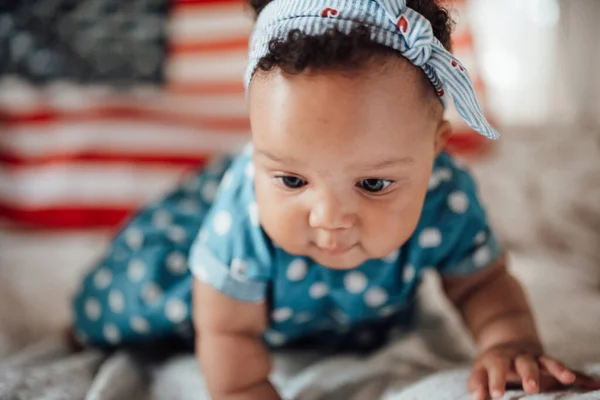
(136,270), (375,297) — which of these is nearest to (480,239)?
(375,297)

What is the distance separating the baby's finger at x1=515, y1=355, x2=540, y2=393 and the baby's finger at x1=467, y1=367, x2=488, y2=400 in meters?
0.04

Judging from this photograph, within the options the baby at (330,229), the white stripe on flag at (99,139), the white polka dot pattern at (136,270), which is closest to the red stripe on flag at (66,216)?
the white stripe on flag at (99,139)

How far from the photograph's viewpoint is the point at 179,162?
134 cm

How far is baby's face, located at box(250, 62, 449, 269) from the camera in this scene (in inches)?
23.8

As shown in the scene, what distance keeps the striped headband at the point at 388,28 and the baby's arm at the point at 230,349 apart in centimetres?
30

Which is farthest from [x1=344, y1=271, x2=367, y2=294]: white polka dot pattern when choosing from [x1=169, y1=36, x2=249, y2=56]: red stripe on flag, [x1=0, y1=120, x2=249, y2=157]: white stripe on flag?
[x1=169, y1=36, x2=249, y2=56]: red stripe on flag

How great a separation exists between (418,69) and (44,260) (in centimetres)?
83

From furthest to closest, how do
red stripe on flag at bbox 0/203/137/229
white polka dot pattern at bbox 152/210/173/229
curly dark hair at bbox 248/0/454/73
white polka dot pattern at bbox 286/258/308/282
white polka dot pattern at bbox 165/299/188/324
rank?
red stripe on flag at bbox 0/203/137/229
white polka dot pattern at bbox 152/210/173/229
white polka dot pattern at bbox 165/299/188/324
white polka dot pattern at bbox 286/258/308/282
curly dark hair at bbox 248/0/454/73

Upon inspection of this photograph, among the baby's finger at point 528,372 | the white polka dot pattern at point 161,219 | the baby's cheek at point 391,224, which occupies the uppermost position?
the baby's cheek at point 391,224

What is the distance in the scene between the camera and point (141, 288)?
0.92m

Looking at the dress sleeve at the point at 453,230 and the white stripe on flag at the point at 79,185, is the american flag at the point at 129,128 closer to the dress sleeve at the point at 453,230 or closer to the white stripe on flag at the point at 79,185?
the white stripe on flag at the point at 79,185

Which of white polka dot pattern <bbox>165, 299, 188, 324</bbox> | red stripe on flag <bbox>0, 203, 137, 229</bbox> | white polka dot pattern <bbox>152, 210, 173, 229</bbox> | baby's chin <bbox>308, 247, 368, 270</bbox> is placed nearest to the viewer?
baby's chin <bbox>308, 247, 368, 270</bbox>

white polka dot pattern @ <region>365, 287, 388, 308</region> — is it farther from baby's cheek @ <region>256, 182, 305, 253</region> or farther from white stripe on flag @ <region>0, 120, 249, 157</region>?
white stripe on flag @ <region>0, 120, 249, 157</region>

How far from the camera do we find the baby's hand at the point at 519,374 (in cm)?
67
